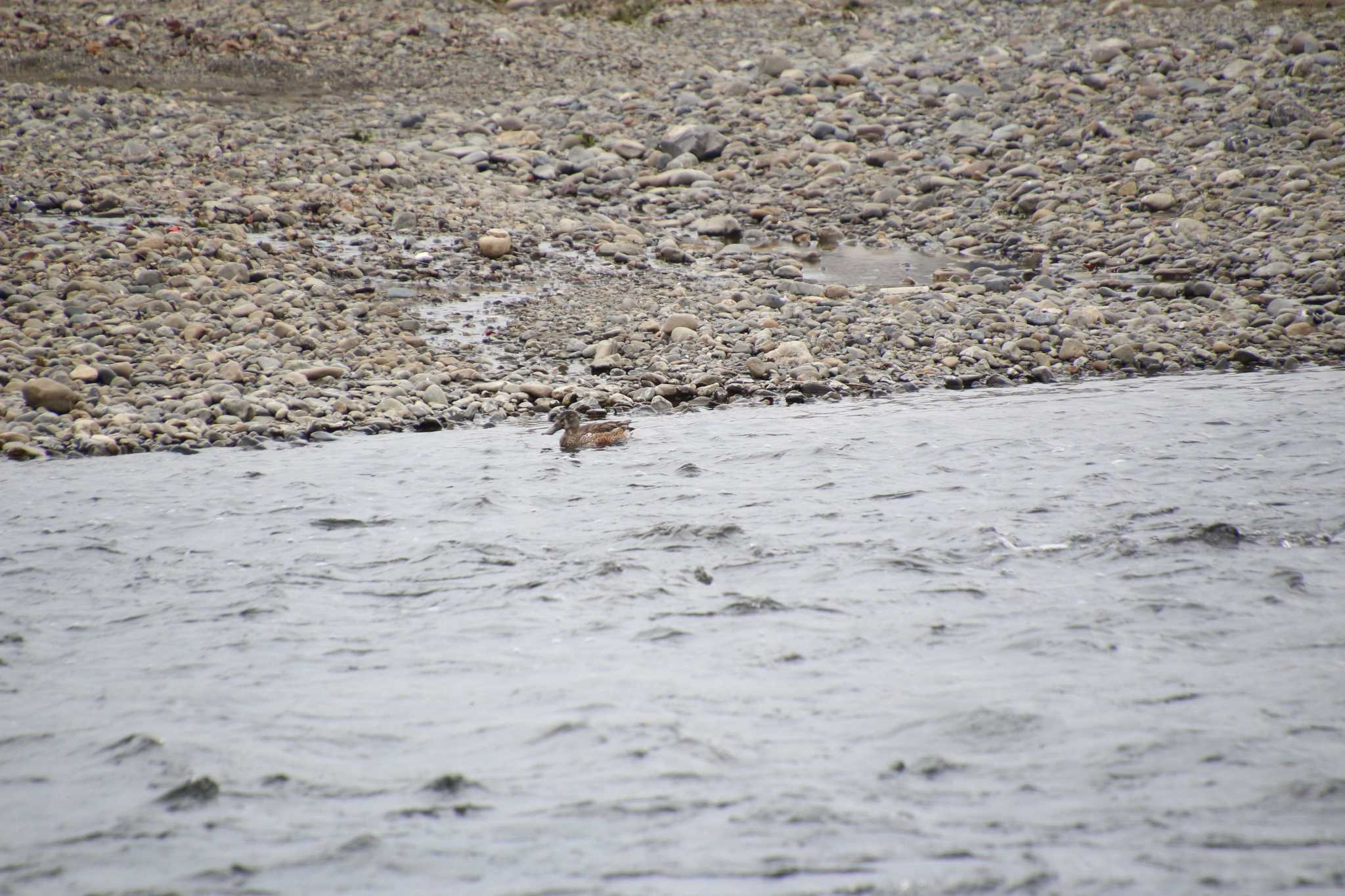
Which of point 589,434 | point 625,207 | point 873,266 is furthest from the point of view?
point 625,207

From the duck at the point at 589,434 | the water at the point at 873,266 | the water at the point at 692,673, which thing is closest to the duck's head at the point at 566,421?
the duck at the point at 589,434

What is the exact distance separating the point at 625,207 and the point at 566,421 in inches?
224

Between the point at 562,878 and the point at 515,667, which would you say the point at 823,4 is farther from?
the point at 562,878

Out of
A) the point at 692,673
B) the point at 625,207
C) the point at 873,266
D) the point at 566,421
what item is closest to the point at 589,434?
the point at 566,421

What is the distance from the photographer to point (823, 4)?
62.3 ft

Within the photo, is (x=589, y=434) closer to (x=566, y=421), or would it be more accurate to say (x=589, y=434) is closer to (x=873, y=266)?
(x=566, y=421)

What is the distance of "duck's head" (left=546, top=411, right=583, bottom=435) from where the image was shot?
742 centimetres

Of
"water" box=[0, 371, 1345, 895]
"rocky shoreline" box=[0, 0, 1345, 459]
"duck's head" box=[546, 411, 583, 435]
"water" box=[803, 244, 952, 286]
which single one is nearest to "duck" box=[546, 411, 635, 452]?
"duck's head" box=[546, 411, 583, 435]

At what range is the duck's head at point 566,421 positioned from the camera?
24.3ft

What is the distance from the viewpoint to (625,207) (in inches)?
497

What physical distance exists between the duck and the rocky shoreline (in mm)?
954

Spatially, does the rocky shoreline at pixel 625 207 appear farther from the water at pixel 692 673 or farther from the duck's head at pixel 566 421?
the water at pixel 692 673

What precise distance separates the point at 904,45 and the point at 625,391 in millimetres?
11011

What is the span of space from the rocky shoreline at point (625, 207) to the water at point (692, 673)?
2.17m
